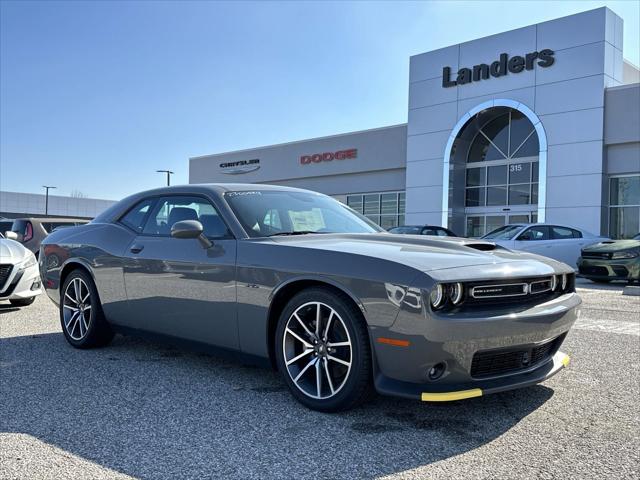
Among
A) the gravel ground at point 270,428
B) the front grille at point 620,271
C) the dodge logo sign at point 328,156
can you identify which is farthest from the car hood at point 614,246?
the dodge logo sign at point 328,156

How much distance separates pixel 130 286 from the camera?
4551mm

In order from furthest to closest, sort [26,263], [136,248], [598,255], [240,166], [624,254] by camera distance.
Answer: [240,166] < [598,255] < [624,254] < [26,263] < [136,248]

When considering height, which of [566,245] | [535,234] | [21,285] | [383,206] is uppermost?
[383,206]

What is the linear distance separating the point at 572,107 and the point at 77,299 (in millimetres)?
20571

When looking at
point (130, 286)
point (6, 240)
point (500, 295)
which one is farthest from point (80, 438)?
point (6, 240)

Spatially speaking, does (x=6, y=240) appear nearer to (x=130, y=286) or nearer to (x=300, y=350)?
(x=130, y=286)

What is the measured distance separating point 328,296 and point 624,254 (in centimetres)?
1064

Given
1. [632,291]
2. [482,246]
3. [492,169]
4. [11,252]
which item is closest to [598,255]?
[632,291]

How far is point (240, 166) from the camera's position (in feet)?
123

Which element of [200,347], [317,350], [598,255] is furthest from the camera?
[598,255]

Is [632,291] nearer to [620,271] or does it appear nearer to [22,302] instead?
[620,271]

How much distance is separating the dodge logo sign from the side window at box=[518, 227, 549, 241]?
1658cm

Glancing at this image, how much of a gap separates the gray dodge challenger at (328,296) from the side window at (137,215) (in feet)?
0.05

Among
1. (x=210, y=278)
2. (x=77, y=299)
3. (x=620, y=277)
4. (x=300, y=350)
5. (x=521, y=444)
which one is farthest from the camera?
(x=620, y=277)
